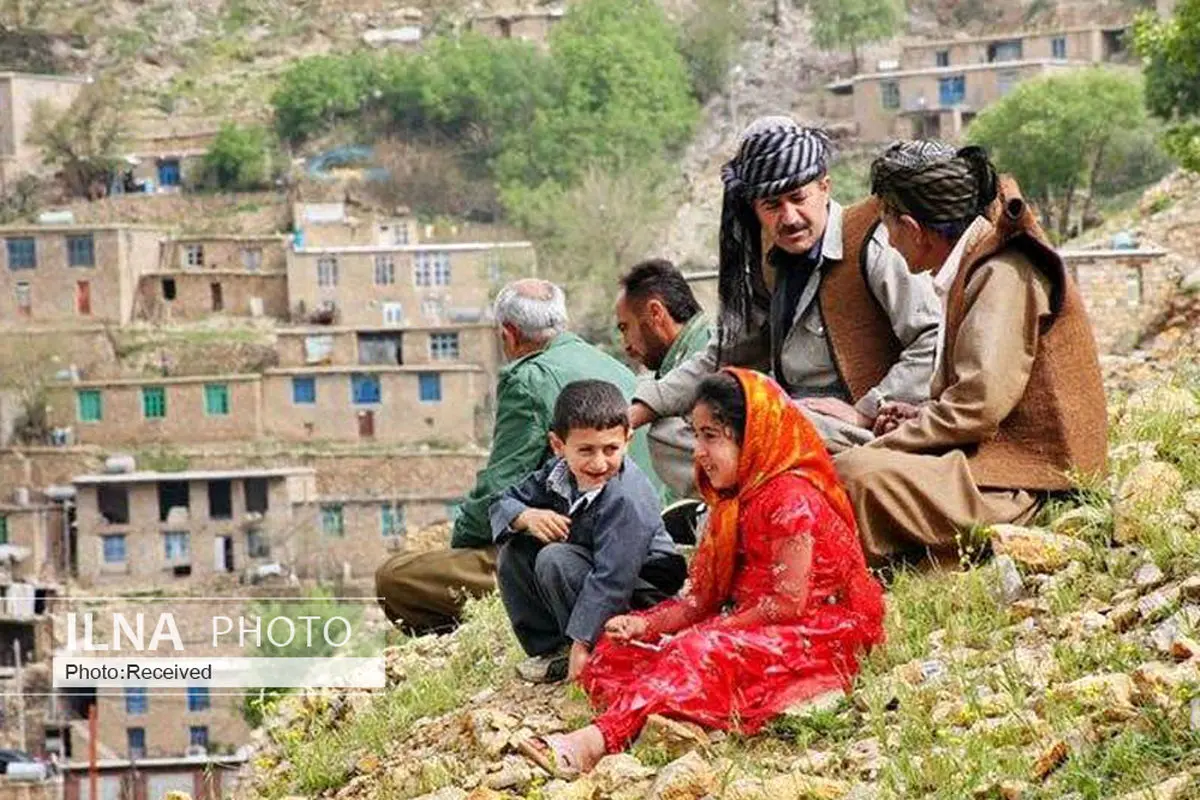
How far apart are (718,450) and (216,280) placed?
58752 millimetres

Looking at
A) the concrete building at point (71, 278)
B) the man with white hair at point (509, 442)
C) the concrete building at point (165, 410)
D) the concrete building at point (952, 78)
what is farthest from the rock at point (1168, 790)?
the concrete building at point (952, 78)

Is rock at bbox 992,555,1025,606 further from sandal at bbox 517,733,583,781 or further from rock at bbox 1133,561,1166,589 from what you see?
sandal at bbox 517,733,583,781

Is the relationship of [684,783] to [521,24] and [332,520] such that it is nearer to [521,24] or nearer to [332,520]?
[332,520]

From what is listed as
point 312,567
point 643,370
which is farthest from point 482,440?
point 643,370

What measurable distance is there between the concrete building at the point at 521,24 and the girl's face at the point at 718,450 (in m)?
76.2

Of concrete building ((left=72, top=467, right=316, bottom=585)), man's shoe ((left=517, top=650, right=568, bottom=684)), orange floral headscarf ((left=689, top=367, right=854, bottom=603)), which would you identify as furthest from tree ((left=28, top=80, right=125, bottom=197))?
orange floral headscarf ((left=689, top=367, right=854, bottom=603))

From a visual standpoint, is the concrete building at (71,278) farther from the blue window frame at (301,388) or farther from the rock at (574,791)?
the rock at (574,791)

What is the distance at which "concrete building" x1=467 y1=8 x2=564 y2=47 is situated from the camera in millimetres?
83750

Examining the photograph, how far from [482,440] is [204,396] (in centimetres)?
476

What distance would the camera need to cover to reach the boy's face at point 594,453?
7.91 metres

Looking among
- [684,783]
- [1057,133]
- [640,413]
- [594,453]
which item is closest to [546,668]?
[594,453]

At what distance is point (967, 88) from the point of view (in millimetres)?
Answer: 70125

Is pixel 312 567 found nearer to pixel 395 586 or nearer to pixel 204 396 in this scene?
pixel 204 396

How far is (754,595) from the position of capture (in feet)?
24.1
